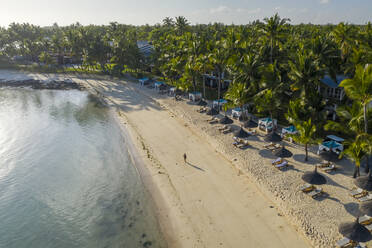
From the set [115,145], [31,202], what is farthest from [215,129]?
[31,202]

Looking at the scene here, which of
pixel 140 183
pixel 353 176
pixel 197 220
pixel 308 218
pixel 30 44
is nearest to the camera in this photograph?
pixel 308 218

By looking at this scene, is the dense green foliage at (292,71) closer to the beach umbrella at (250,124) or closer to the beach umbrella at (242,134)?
the beach umbrella at (250,124)

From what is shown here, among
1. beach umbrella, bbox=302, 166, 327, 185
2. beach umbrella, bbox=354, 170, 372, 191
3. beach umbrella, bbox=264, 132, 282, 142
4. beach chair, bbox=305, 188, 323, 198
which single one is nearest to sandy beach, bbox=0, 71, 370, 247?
beach chair, bbox=305, 188, 323, 198

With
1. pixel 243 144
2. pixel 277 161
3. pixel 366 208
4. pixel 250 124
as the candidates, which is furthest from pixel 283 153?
pixel 366 208

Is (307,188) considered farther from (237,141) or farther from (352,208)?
(237,141)

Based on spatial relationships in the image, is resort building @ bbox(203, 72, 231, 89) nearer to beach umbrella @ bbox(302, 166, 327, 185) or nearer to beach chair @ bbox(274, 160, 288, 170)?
beach chair @ bbox(274, 160, 288, 170)

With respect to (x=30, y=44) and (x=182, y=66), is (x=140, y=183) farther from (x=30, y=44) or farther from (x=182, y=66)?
(x=30, y=44)
